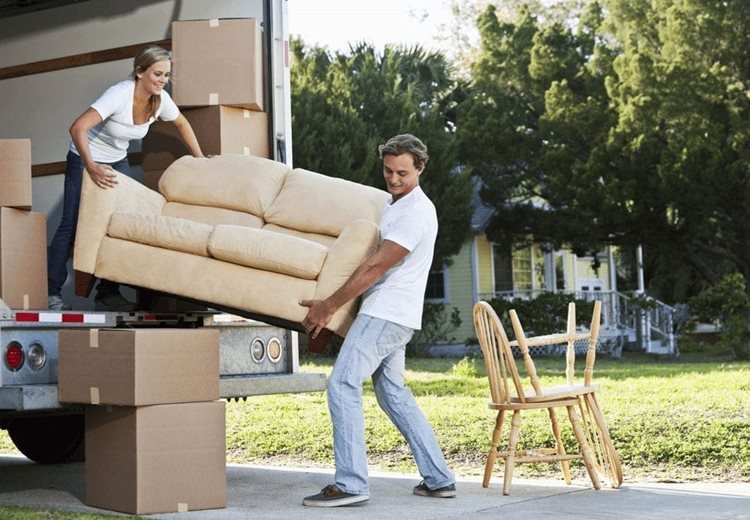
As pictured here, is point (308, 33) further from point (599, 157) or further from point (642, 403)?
point (642, 403)

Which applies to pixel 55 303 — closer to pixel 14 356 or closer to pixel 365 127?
pixel 14 356

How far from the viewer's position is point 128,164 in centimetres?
679

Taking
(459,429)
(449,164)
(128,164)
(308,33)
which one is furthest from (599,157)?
(128,164)

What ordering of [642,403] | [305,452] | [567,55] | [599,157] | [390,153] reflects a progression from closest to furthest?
[390,153]
[305,452]
[642,403]
[599,157]
[567,55]

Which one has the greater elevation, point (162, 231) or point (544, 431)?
point (162, 231)

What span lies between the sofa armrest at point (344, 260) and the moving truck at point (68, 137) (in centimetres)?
72

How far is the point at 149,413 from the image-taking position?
5285 millimetres

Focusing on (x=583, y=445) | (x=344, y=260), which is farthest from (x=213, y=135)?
(x=583, y=445)

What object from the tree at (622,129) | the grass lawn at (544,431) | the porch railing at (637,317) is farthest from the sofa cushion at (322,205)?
the porch railing at (637,317)

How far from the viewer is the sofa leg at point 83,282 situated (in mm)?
5961

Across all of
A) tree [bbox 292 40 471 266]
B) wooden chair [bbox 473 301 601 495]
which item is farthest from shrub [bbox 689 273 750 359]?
wooden chair [bbox 473 301 601 495]

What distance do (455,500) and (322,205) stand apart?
1.65 m

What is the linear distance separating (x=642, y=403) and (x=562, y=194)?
13057 mm

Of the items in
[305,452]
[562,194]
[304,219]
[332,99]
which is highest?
[332,99]
